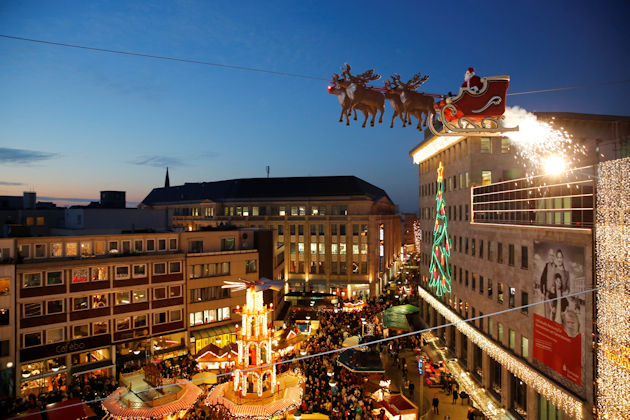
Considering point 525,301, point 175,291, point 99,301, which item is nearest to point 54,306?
point 99,301

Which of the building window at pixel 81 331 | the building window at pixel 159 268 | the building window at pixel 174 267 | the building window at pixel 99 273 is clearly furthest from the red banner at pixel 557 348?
the building window at pixel 81 331

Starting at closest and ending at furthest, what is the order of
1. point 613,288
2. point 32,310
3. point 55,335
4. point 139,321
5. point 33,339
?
point 613,288
point 33,339
point 32,310
point 55,335
point 139,321

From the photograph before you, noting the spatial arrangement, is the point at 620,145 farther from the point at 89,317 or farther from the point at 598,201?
the point at 89,317

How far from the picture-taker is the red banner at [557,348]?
18.8 meters

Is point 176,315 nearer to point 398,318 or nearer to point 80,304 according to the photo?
point 80,304

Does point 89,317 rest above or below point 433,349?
above

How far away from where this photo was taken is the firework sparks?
2544cm

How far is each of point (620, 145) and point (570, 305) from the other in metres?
13.7

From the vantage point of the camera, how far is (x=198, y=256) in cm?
4172

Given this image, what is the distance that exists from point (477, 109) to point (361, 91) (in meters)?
3.66

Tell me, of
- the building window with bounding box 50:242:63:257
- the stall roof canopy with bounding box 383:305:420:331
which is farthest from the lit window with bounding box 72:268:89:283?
the stall roof canopy with bounding box 383:305:420:331

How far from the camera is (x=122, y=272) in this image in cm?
3712

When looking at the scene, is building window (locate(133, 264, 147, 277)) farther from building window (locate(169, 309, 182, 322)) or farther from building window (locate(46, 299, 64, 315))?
building window (locate(46, 299, 64, 315))

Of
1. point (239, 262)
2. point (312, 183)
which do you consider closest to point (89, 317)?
point (239, 262)
